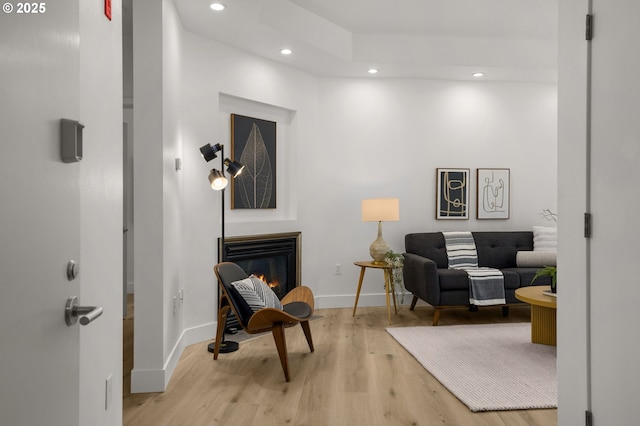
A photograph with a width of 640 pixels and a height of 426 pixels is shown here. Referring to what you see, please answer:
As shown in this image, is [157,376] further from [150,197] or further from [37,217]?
[37,217]

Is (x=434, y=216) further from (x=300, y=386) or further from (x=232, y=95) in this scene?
(x=300, y=386)

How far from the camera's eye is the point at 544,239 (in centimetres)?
563

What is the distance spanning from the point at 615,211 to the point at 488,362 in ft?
7.31

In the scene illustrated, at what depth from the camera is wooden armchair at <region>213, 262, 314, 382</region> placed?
3.32 metres

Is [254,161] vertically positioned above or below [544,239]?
above

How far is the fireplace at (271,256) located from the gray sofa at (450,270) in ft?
4.19

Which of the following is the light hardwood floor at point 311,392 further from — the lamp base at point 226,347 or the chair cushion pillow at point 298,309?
the chair cushion pillow at point 298,309

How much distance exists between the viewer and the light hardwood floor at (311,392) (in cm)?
→ 271

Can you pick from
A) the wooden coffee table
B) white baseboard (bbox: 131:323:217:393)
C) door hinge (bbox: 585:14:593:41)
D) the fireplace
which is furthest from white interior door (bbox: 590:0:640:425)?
the fireplace

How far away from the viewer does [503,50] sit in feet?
18.2

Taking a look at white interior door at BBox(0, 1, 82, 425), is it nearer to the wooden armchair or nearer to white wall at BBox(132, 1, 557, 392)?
the wooden armchair

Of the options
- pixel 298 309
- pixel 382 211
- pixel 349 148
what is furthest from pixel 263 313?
pixel 349 148

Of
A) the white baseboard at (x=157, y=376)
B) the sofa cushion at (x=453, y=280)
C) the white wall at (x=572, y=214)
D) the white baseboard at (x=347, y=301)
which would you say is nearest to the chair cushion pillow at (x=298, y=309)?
the white baseboard at (x=157, y=376)

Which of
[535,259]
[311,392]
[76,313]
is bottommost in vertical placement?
[311,392]
